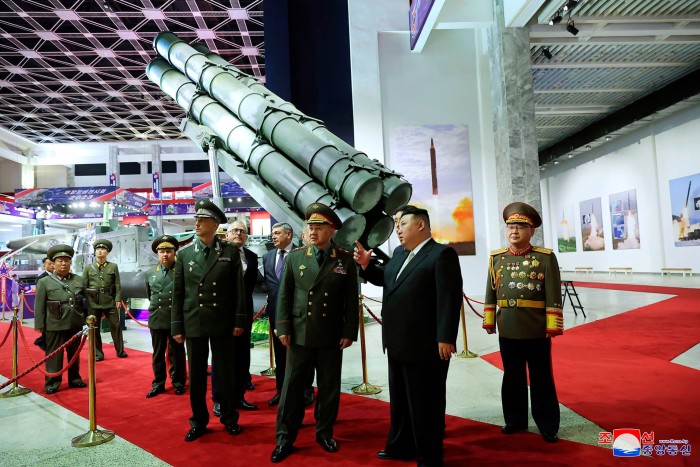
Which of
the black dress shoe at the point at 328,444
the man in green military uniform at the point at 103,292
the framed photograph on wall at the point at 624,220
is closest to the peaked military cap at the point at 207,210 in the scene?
the black dress shoe at the point at 328,444

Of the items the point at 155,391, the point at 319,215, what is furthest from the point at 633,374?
the point at 155,391

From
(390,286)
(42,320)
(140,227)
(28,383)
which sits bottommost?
(28,383)

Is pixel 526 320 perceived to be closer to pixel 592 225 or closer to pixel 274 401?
pixel 274 401

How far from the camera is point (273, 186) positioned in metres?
5.52

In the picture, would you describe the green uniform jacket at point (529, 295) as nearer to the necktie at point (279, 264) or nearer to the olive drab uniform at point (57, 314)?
the necktie at point (279, 264)

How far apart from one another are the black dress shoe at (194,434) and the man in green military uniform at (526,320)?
2.01 meters

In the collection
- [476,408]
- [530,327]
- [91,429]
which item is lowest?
[476,408]

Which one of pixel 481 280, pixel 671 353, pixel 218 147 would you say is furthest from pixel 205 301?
pixel 481 280

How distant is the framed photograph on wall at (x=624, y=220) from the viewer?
54.0 feet

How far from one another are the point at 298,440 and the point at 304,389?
39 cm

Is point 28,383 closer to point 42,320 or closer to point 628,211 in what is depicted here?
point 42,320

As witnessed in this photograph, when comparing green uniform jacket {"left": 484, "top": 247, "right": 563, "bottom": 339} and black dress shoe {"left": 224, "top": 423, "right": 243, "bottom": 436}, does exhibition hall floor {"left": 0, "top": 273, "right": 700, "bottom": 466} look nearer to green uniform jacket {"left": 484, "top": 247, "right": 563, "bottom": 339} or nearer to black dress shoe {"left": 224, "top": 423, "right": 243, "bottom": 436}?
black dress shoe {"left": 224, "top": 423, "right": 243, "bottom": 436}

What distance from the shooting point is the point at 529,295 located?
3027 millimetres

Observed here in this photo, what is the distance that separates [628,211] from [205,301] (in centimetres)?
1744
